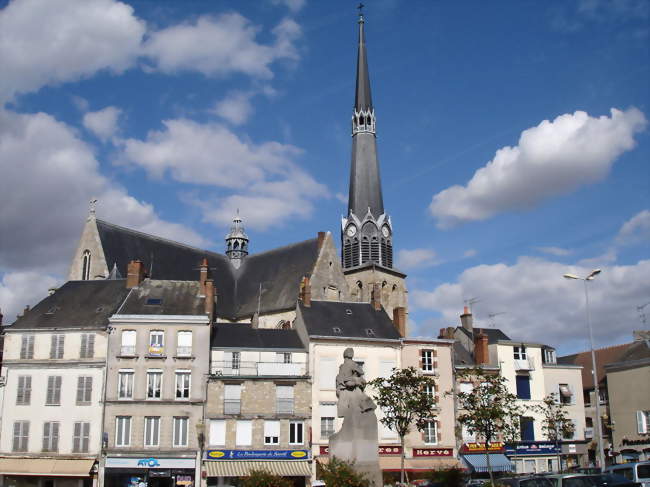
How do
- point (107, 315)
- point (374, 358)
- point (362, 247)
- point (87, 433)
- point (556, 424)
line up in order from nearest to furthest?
point (87, 433), point (107, 315), point (374, 358), point (556, 424), point (362, 247)

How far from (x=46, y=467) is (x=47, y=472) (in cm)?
27

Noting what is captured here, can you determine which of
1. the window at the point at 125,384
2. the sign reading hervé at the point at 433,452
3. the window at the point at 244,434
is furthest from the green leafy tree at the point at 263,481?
the sign reading hervé at the point at 433,452

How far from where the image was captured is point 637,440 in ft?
130

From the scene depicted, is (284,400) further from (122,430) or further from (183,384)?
(122,430)

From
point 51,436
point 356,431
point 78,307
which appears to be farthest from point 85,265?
point 356,431

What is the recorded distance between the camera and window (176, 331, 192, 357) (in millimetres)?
33344

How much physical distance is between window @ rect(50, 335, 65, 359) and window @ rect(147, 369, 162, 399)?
4081mm

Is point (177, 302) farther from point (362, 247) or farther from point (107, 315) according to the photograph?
point (362, 247)

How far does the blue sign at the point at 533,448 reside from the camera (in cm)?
3825

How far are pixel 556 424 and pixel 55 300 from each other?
2574 cm

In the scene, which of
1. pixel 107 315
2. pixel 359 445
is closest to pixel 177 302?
pixel 107 315

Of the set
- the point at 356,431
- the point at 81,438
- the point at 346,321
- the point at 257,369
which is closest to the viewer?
the point at 356,431

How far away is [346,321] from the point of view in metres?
37.8

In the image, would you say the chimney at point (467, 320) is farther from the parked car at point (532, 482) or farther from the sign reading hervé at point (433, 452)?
the parked car at point (532, 482)
